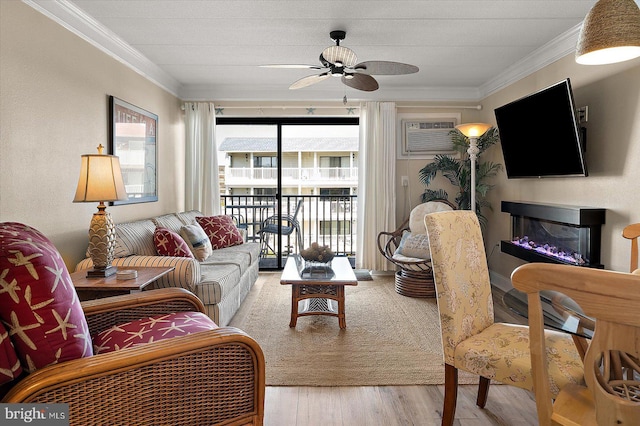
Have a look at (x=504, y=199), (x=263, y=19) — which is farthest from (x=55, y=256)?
(x=504, y=199)

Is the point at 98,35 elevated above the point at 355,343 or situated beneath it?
elevated above

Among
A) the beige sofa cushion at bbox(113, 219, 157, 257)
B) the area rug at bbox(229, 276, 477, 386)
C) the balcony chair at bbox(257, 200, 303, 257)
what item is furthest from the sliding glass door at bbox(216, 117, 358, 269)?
the beige sofa cushion at bbox(113, 219, 157, 257)

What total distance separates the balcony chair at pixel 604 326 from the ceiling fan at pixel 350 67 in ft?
7.81

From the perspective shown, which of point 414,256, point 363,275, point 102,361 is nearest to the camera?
point 102,361

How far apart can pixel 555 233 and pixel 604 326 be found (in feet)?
10.0

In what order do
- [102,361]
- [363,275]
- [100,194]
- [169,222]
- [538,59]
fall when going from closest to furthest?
[102,361] < [100,194] < [538,59] < [169,222] < [363,275]

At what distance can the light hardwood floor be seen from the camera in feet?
6.93

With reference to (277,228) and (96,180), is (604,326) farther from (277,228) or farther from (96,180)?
(277,228)

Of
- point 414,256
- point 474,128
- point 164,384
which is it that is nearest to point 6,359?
point 164,384

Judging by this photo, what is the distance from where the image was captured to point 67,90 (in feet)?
9.93

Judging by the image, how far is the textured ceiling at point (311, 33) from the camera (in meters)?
3.01

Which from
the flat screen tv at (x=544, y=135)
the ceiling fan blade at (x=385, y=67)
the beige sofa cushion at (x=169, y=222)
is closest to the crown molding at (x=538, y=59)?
the flat screen tv at (x=544, y=135)

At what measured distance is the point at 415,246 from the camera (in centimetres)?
474

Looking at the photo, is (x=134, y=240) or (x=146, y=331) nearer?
(x=146, y=331)
